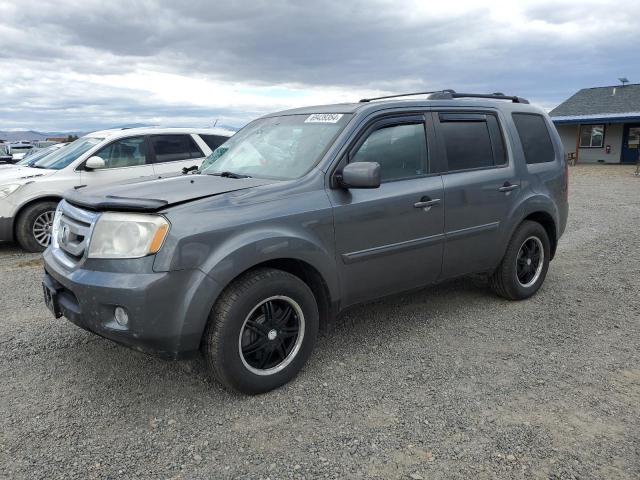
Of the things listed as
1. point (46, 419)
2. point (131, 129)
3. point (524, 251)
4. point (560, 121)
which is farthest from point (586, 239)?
point (560, 121)

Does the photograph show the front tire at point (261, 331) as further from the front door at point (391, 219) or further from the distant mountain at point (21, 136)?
the distant mountain at point (21, 136)

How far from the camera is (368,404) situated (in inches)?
130

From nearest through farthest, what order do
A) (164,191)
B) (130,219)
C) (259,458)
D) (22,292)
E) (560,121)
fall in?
(259,458)
(130,219)
(164,191)
(22,292)
(560,121)

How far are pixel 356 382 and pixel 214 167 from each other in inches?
80.8

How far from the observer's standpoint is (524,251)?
522cm

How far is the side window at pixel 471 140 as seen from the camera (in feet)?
14.5

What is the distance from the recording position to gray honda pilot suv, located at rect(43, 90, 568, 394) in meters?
3.02

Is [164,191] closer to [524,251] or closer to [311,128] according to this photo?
[311,128]

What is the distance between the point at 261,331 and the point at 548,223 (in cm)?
343

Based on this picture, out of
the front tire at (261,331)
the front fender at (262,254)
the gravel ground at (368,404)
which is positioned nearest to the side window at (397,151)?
the front fender at (262,254)

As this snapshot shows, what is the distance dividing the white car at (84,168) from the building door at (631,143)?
1017 inches

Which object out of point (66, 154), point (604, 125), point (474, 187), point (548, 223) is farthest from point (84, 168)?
point (604, 125)

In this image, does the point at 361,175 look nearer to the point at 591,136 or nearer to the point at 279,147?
the point at 279,147

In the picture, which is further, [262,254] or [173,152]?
[173,152]
